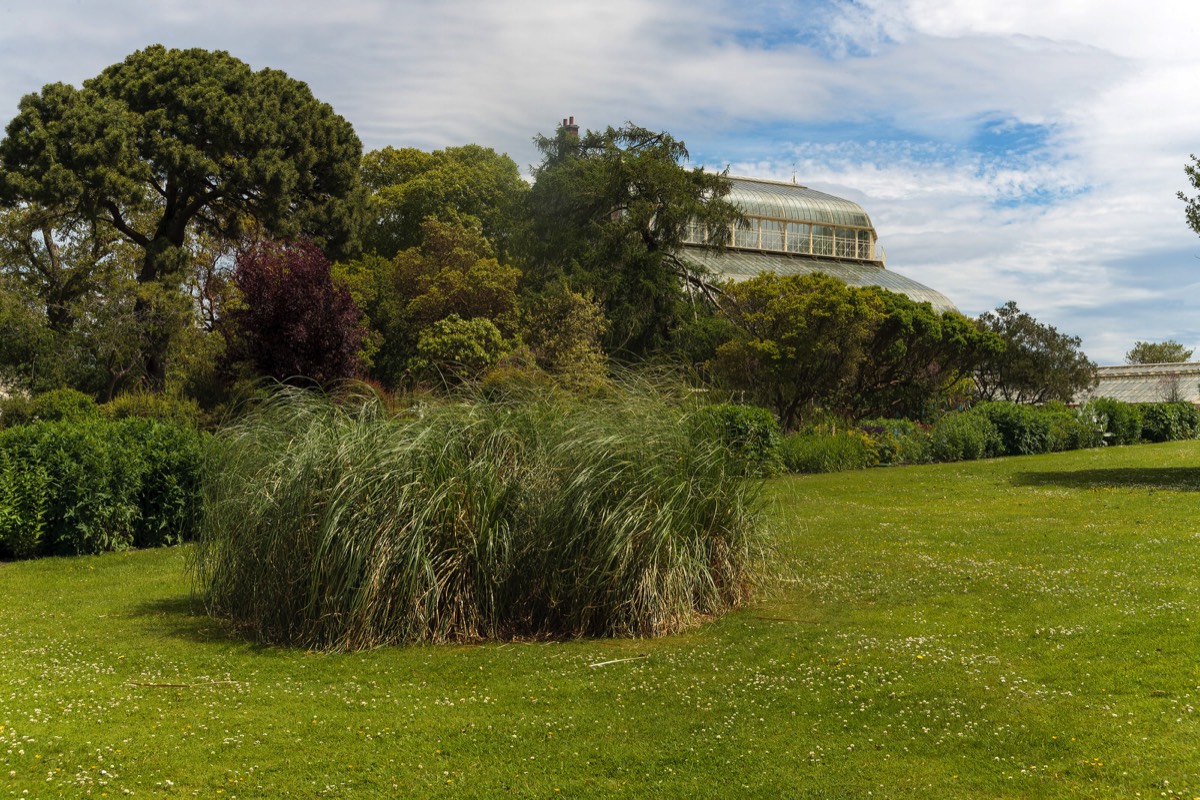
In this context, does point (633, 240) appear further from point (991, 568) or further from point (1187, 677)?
point (1187, 677)

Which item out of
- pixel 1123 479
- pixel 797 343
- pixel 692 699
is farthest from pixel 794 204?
pixel 692 699

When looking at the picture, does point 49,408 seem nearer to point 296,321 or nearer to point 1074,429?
point 296,321

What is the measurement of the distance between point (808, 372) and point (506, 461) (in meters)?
17.2

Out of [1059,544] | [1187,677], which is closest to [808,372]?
[1059,544]

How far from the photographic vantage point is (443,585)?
793cm

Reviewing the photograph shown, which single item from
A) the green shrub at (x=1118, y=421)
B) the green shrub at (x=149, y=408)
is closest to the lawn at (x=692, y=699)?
the green shrub at (x=149, y=408)

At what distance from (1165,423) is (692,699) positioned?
31083 mm

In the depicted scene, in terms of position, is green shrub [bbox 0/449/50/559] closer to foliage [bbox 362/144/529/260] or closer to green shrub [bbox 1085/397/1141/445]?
foliage [bbox 362/144/529/260]

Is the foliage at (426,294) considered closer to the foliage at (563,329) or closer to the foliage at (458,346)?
the foliage at (563,329)

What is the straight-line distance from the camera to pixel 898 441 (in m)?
23.3

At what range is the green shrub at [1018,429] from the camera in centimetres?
2584

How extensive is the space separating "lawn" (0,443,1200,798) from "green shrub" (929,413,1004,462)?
44.6 ft

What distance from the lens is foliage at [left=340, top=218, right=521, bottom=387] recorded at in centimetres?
2966

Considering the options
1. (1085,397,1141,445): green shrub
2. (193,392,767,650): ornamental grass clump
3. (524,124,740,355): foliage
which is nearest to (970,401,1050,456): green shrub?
(1085,397,1141,445): green shrub
